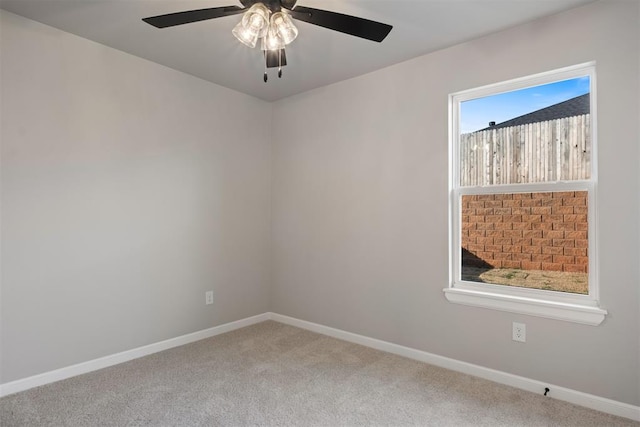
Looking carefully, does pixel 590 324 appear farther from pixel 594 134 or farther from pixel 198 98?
pixel 198 98

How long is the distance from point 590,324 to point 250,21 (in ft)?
8.14

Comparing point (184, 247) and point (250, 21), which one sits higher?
point (250, 21)

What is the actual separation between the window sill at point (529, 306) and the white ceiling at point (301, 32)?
1.77 metres

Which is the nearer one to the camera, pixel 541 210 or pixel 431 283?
pixel 541 210

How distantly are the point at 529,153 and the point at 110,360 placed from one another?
10.9ft

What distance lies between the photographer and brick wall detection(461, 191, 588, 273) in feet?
7.45

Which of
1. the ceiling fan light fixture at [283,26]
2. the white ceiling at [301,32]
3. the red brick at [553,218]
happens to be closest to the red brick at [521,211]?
the red brick at [553,218]

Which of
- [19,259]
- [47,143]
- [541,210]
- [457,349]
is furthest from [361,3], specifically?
[19,259]

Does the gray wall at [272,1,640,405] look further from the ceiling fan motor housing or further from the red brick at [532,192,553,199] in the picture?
the ceiling fan motor housing

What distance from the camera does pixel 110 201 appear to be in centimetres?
272

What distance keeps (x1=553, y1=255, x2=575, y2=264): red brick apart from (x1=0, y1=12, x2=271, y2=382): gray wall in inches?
104

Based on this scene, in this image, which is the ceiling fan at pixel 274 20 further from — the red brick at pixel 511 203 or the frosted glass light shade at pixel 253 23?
the red brick at pixel 511 203

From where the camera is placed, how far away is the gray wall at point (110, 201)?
2316 millimetres

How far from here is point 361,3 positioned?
2.12 m
